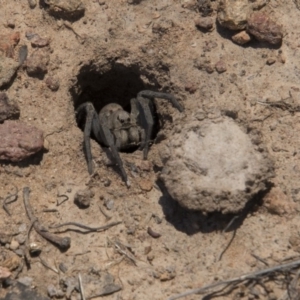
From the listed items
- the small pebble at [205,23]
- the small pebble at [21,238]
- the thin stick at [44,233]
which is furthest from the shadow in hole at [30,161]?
the small pebble at [205,23]

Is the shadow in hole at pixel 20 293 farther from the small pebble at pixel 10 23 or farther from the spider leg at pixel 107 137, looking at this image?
the small pebble at pixel 10 23

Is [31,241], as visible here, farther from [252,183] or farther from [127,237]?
[252,183]

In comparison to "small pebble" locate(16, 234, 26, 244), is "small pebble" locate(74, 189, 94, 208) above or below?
above

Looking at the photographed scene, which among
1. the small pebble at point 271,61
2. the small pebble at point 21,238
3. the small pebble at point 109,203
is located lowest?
the small pebble at point 21,238

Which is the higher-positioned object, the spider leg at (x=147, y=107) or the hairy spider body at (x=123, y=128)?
the spider leg at (x=147, y=107)

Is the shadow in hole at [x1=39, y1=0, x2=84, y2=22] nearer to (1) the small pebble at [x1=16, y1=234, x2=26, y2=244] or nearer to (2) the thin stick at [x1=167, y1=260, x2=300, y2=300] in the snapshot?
(1) the small pebble at [x1=16, y1=234, x2=26, y2=244]

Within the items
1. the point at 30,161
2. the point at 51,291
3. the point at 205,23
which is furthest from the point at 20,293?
the point at 205,23

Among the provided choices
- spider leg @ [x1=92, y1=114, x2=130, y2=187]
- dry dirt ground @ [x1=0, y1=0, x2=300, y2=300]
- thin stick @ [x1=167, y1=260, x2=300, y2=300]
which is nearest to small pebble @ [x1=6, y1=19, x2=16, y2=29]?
dry dirt ground @ [x1=0, y1=0, x2=300, y2=300]
